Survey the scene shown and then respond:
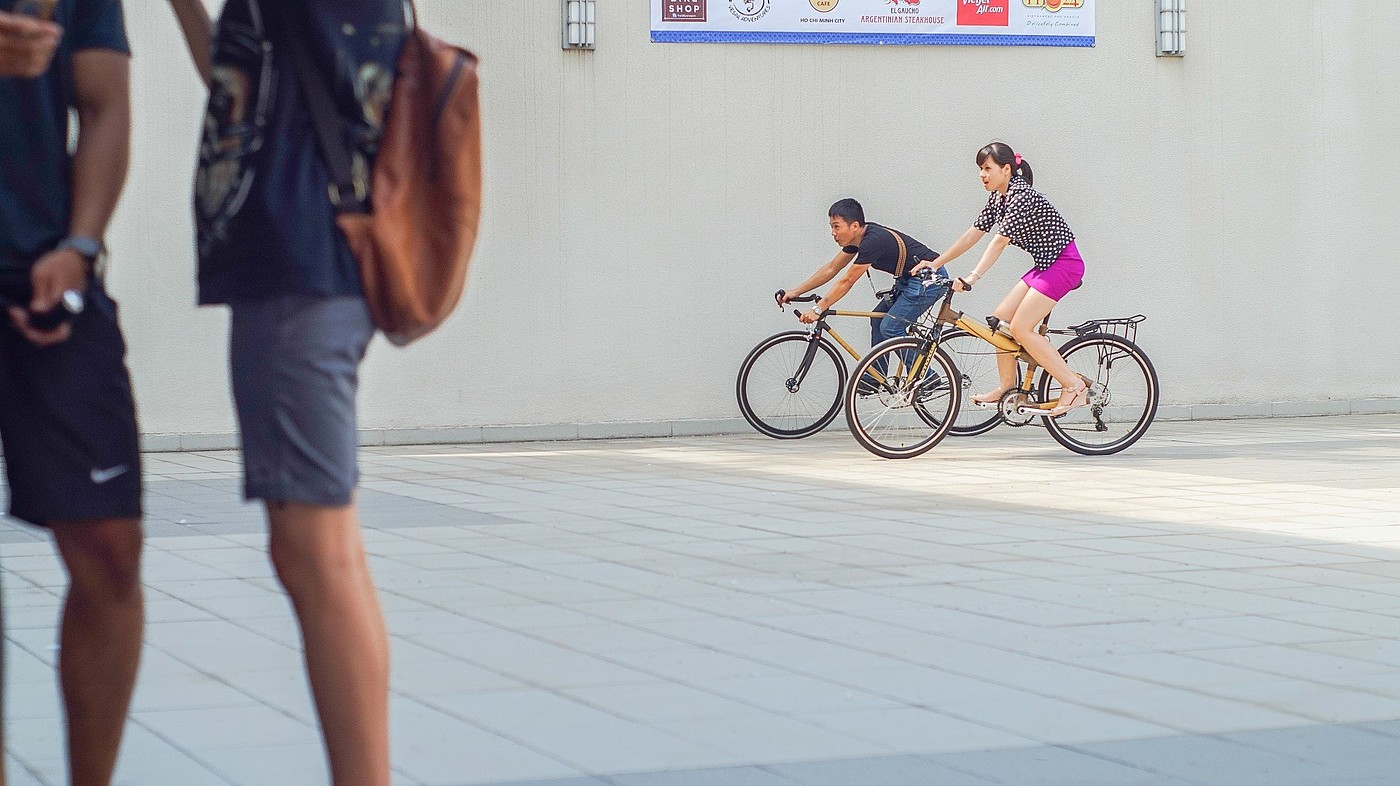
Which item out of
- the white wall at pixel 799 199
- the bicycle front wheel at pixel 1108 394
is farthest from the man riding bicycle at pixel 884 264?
the white wall at pixel 799 199

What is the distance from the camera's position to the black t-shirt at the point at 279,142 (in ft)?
8.32

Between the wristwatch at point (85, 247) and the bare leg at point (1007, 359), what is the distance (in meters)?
8.84

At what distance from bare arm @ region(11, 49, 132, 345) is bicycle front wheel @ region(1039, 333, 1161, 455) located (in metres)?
8.99

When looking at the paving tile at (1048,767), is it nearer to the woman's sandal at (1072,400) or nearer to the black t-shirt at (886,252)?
the woman's sandal at (1072,400)

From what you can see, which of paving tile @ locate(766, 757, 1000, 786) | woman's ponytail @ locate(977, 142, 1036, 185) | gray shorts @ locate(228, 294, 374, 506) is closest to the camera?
gray shorts @ locate(228, 294, 374, 506)

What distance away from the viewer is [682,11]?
13625mm

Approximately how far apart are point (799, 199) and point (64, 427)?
11485mm

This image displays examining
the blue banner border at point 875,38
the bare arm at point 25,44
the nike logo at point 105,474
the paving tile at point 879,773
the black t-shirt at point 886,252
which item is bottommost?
the paving tile at point 879,773

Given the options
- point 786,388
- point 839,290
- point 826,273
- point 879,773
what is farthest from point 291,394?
point 786,388

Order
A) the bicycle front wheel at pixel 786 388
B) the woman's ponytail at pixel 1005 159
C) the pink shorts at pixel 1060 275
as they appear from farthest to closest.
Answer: the bicycle front wheel at pixel 786 388 → the woman's ponytail at pixel 1005 159 → the pink shorts at pixel 1060 275

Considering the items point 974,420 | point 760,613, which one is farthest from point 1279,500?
point 974,420

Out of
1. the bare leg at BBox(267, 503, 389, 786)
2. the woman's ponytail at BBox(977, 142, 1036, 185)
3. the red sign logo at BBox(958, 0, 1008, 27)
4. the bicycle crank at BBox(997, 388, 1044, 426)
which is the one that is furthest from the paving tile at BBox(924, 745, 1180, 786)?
the red sign logo at BBox(958, 0, 1008, 27)

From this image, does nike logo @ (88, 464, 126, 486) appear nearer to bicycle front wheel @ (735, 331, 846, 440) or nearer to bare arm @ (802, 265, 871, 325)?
bare arm @ (802, 265, 871, 325)

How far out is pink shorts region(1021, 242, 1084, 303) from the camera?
1107 centimetres
